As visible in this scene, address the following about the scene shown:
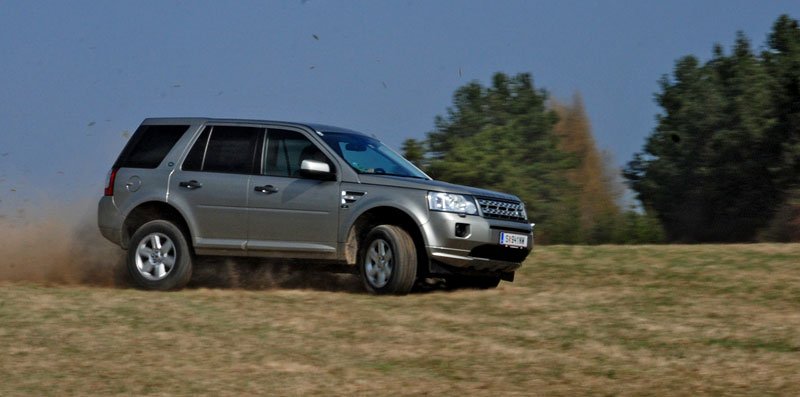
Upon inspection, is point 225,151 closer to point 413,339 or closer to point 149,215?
point 149,215

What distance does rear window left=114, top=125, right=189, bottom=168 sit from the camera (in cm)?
1252

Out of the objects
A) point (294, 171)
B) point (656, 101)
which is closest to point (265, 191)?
point (294, 171)

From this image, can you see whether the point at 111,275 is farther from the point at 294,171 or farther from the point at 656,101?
the point at 656,101

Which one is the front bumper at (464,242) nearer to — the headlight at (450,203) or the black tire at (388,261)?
the headlight at (450,203)

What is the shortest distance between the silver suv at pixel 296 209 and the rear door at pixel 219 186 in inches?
0.4

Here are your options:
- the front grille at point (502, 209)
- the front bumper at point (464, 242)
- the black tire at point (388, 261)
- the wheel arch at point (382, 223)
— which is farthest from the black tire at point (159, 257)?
the front grille at point (502, 209)

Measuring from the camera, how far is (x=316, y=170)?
11.7m

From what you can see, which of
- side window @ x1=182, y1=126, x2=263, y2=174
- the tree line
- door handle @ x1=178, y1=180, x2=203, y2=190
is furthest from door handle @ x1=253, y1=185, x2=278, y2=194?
the tree line

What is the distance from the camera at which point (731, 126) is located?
5488 cm

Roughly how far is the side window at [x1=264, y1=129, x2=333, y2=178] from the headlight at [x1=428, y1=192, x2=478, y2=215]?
1.18m

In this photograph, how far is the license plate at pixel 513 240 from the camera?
11.7 metres

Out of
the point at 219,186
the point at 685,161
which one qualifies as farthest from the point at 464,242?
the point at 685,161

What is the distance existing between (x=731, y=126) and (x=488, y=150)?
12.2m

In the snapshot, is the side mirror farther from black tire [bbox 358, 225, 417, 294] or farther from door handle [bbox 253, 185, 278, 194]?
black tire [bbox 358, 225, 417, 294]
